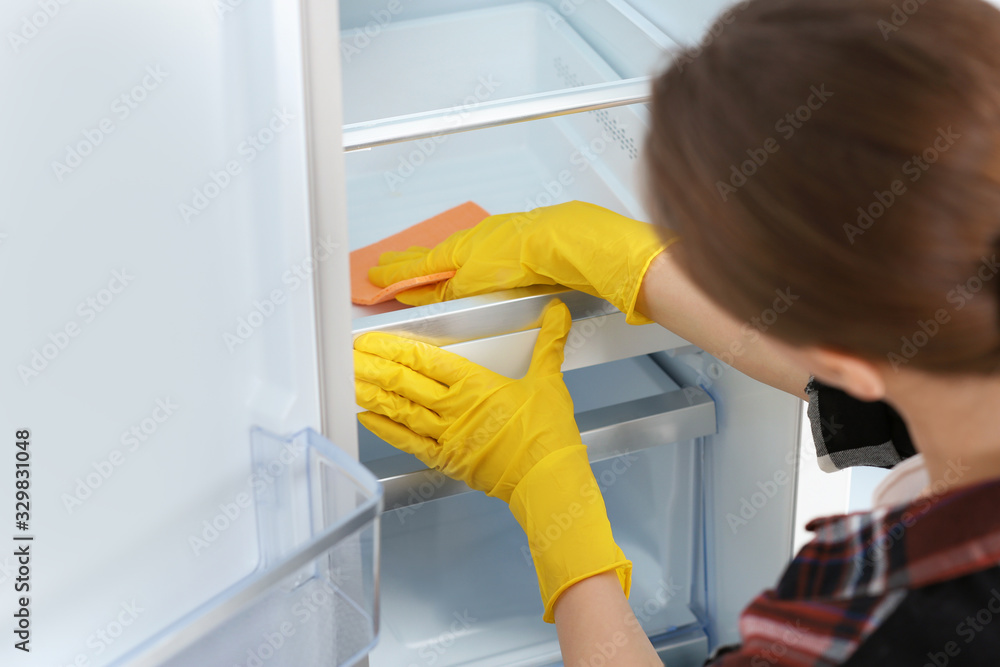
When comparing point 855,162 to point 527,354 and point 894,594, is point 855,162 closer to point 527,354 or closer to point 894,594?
point 894,594

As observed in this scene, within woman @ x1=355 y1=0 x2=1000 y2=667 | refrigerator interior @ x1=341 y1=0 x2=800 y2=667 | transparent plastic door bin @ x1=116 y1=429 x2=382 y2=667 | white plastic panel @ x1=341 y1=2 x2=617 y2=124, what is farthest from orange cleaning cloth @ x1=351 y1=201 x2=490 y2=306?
woman @ x1=355 y1=0 x2=1000 y2=667

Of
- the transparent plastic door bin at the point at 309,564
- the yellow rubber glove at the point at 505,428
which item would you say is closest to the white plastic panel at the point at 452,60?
the yellow rubber glove at the point at 505,428

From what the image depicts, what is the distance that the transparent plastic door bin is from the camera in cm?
61

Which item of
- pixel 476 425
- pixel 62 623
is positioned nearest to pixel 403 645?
pixel 476 425

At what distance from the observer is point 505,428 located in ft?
3.61

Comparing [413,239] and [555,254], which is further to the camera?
[413,239]

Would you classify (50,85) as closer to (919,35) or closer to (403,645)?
(919,35)

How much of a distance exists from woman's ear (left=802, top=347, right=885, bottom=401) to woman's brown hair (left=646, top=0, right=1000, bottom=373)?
2 cm

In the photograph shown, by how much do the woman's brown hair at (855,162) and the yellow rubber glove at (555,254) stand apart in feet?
1.68

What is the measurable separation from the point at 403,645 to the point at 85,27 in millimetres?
1134

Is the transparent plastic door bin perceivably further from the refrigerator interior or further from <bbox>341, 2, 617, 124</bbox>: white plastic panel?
<bbox>341, 2, 617, 124</bbox>: white plastic panel

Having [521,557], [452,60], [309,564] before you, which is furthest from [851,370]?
[452,60]

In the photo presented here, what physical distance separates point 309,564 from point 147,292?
0.76 ft

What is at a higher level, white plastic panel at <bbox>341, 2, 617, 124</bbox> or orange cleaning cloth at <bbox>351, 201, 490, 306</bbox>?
white plastic panel at <bbox>341, 2, 617, 124</bbox>
